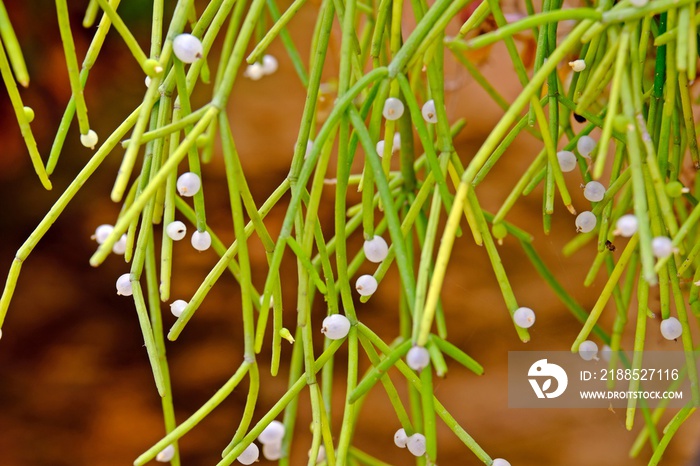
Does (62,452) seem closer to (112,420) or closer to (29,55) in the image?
(112,420)

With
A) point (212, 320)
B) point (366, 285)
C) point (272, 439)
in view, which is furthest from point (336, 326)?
point (212, 320)

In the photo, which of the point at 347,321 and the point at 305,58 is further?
the point at 305,58

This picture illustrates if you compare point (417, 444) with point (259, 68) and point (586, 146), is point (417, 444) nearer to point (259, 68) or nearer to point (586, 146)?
point (586, 146)

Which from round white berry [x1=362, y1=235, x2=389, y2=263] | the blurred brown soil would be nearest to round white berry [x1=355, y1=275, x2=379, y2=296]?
round white berry [x1=362, y1=235, x2=389, y2=263]

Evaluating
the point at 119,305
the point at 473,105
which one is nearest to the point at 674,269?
the point at 473,105

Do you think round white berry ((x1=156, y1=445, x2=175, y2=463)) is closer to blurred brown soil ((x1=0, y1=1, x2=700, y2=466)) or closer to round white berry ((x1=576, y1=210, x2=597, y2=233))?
round white berry ((x1=576, y1=210, x2=597, y2=233))

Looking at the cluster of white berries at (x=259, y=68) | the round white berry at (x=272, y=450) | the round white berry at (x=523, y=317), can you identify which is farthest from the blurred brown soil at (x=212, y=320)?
the round white berry at (x=523, y=317)
